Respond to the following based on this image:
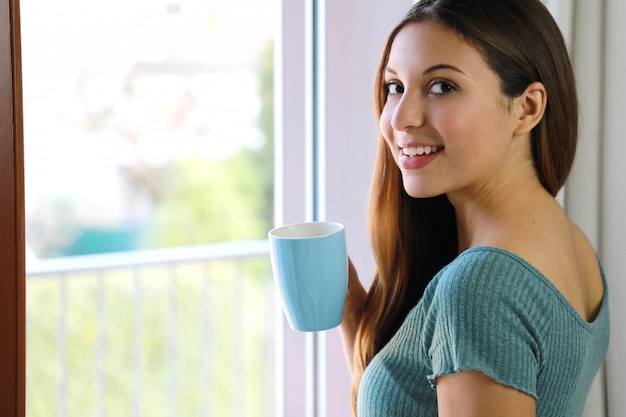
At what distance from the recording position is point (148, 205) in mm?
3904

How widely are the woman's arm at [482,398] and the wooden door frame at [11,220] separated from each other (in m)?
0.56

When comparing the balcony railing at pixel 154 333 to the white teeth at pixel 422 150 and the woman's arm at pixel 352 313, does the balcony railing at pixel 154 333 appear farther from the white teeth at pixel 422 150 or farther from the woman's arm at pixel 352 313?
the white teeth at pixel 422 150

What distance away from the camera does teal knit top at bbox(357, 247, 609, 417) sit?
83 cm

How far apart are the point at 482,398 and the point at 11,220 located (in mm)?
628

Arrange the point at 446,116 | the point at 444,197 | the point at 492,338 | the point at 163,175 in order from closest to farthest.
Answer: the point at 492,338
the point at 446,116
the point at 444,197
the point at 163,175

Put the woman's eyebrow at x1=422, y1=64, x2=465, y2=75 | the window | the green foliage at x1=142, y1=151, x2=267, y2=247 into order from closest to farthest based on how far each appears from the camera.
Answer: the woman's eyebrow at x1=422, y1=64, x2=465, y2=75, the window, the green foliage at x1=142, y1=151, x2=267, y2=247

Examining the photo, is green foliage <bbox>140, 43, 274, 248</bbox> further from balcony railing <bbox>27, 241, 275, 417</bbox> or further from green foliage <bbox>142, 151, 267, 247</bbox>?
balcony railing <bbox>27, 241, 275, 417</bbox>

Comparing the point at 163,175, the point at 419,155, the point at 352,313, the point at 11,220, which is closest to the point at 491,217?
the point at 419,155

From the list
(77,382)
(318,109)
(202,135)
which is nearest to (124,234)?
(202,135)

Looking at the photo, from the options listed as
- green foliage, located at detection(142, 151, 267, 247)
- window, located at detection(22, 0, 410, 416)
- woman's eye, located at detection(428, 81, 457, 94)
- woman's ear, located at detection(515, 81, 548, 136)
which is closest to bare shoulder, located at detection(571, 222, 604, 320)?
woman's ear, located at detection(515, 81, 548, 136)

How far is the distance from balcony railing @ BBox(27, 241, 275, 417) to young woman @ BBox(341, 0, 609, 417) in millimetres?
1652

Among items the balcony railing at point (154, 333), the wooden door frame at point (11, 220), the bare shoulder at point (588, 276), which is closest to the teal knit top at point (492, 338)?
the bare shoulder at point (588, 276)

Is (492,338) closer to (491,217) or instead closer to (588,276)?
(491,217)

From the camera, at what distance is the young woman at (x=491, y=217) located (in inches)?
33.1
